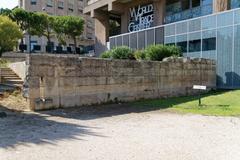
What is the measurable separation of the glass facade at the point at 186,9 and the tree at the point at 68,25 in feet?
81.3

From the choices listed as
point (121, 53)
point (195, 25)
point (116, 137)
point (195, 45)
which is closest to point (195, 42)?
point (195, 45)

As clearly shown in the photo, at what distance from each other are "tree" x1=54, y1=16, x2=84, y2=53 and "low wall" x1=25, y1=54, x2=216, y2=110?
3901cm

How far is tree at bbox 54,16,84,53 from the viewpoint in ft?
188

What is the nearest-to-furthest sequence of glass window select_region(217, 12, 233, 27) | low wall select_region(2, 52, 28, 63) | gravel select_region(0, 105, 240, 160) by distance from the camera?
gravel select_region(0, 105, 240, 160) < glass window select_region(217, 12, 233, 27) < low wall select_region(2, 52, 28, 63)

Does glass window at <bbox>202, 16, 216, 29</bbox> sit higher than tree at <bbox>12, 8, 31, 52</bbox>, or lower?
lower

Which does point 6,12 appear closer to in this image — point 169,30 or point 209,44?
point 169,30

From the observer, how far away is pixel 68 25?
57.7 metres

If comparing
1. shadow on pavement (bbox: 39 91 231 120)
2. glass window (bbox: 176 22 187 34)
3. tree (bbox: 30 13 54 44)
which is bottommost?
shadow on pavement (bbox: 39 91 231 120)

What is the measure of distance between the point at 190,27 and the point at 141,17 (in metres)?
13.8

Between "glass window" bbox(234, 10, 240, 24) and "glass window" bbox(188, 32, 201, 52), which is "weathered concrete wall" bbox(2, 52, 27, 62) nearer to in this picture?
"glass window" bbox(188, 32, 201, 52)

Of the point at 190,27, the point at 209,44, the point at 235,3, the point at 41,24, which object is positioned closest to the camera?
the point at 209,44

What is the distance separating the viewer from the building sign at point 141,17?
38.8m

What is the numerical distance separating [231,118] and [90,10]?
121 ft

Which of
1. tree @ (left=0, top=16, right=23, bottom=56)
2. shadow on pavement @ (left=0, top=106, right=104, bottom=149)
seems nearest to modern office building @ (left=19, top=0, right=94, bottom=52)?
tree @ (left=0, top=16, right=23, bottom=56)
